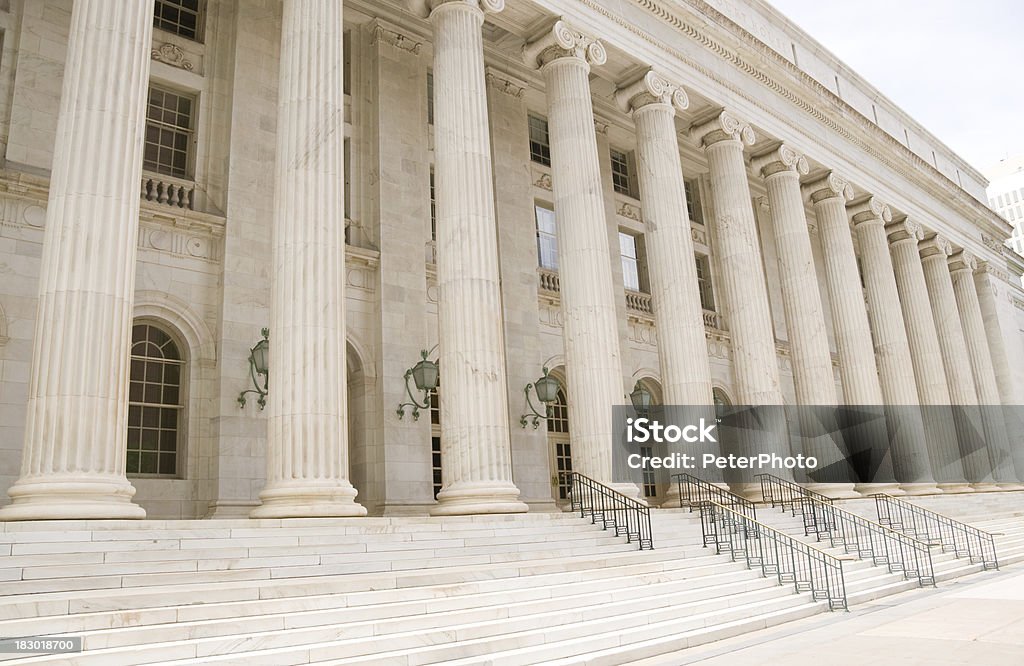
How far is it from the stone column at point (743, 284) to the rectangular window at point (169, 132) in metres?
14.2

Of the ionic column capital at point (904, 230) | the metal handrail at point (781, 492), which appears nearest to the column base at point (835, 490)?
the metal handrail at point (781, 492)

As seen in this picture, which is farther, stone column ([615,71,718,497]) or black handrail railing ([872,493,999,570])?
black handrail railing ([872,493,999,570])

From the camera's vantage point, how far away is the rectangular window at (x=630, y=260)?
87.8ft

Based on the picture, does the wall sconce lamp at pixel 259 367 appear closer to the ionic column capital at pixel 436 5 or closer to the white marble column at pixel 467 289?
the white marble column at pixel 467 289

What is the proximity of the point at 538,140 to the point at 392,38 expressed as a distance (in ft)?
20.1

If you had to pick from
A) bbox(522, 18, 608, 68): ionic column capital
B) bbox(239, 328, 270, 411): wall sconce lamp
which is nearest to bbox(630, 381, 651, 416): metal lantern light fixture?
bbox(522, 18, 608, 68): ionic column capital

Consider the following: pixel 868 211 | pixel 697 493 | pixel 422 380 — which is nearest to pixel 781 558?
pixel 697 493

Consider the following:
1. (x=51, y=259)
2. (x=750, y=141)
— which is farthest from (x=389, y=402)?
(x=750, y=141)

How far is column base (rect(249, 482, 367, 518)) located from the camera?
11.7 meters

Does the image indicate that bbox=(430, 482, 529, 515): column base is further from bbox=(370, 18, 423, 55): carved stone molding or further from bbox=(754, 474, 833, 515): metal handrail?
bbox=(370, 18, 423, 55): carved stone molding

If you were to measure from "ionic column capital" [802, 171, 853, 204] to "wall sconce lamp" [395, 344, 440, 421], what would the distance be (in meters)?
16.0

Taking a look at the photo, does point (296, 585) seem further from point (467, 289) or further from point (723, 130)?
point (723, 130)

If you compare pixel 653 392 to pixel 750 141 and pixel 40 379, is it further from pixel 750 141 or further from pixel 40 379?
pixel 40 379

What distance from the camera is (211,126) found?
1783 centimetres
